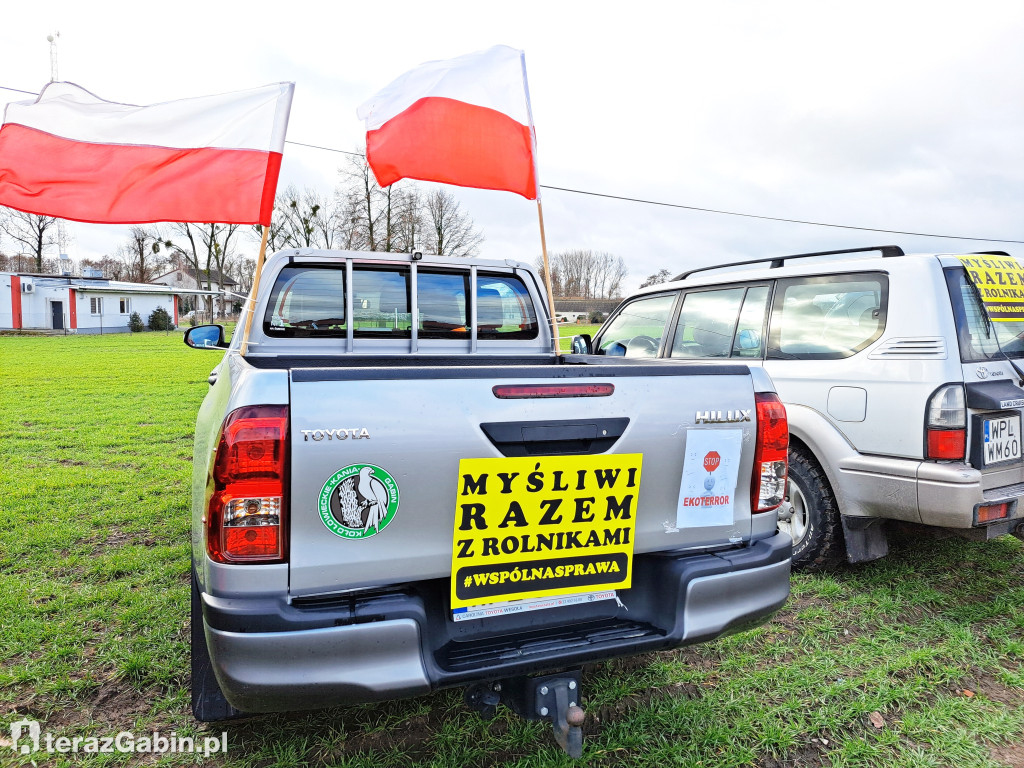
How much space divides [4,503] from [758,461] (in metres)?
6.10

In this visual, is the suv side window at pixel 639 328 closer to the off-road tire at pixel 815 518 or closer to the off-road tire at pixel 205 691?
the off-road tire at pixel 815 518

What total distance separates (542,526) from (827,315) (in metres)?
2.98

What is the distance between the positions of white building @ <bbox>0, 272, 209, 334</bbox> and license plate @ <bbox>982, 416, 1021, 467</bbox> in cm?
4560

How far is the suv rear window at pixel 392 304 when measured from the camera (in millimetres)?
3908

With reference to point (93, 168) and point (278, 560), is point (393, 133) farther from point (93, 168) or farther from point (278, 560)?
point (278, 560)

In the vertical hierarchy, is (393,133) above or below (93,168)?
above

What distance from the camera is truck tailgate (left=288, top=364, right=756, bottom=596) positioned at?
5.93ft

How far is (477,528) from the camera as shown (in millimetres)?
1983

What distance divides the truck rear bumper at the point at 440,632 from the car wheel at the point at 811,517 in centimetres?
172

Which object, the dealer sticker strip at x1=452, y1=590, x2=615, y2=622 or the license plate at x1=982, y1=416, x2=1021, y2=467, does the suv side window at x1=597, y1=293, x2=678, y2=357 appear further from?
the dealer sticker strip at x1=452, y1=590, x2=615, y2=622

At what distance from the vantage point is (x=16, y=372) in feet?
53.2

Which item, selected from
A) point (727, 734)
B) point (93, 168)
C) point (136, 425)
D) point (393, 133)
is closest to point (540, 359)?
point (393, 133)

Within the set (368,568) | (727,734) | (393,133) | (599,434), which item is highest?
(393,133)

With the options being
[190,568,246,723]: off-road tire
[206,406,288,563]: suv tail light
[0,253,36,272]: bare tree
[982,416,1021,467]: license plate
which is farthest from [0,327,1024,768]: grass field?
[0,253,36,272]: bare tree
